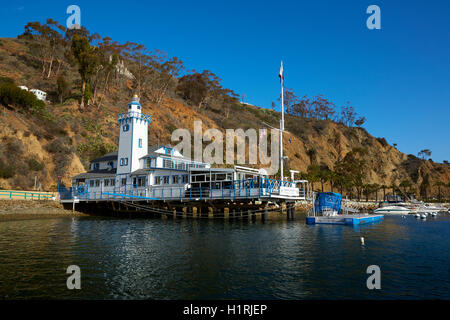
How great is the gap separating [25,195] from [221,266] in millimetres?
37328

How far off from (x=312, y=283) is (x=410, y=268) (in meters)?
5.95

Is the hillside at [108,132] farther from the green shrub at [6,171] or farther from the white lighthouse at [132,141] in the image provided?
the white lighthouse at [132,141]

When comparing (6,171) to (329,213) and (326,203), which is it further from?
(329,213)

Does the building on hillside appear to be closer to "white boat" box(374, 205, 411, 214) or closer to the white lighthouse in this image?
the white lighthouse

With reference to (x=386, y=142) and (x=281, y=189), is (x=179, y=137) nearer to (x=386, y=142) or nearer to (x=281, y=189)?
(x=281, y=189)

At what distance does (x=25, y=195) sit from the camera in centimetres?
4219

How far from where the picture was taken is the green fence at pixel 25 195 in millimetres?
40594

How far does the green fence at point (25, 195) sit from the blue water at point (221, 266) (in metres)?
19.6

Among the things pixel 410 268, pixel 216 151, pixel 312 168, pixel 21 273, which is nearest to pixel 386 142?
pixel 312 168

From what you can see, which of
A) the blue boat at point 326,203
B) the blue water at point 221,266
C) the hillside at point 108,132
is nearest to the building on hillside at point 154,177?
the blue boat at point 326,203

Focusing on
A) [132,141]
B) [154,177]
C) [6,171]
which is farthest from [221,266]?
[6,171]

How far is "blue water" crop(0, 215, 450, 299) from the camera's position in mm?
11672

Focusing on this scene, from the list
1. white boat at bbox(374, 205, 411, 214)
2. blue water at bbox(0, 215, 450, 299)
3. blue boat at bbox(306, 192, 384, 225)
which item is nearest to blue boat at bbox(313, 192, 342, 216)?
blue boat at bbox(306, 192, 384, 225)

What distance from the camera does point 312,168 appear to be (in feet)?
334
